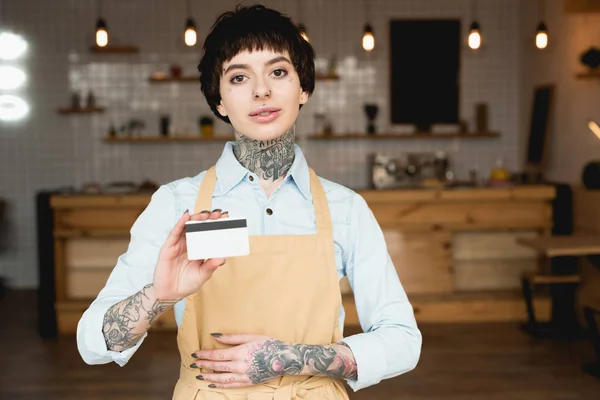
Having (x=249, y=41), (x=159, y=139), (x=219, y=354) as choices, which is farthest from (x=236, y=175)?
(x=159, y=139)

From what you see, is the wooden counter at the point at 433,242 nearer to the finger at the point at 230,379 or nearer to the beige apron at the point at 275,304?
the beige apron at the point at 275,304

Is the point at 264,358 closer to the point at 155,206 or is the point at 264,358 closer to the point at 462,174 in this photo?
the point at 155,206

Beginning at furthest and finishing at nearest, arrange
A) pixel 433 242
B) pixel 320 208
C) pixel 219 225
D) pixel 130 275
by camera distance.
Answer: pixel 433 242
pixel 320 208
pixel 130 275
pixel 219 225

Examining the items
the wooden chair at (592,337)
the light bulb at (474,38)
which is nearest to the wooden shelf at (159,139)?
the light bulb at (474,38)

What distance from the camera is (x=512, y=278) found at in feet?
18.2

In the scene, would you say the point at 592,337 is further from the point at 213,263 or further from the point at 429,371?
the point at 213,263

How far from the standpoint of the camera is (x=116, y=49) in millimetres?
7184

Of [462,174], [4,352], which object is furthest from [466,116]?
[4,352]

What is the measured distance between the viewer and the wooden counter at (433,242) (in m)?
5.33

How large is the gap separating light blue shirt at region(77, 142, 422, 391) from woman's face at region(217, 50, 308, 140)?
10 centimetres

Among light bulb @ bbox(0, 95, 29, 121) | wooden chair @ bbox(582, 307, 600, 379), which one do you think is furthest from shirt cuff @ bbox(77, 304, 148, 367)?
light bulb @ bbox(0, 95, 29, 121)

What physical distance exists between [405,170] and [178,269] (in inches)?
236

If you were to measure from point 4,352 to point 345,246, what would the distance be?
13.3 feet

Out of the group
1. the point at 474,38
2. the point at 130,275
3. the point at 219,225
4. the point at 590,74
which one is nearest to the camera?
the point at 219,225
